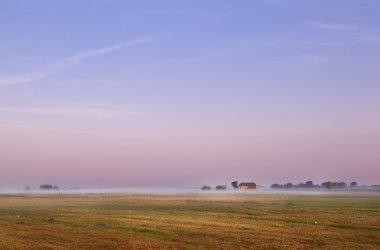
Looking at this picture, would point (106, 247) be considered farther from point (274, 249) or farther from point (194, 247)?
point (274, 249)

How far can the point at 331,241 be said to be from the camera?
1219 inches

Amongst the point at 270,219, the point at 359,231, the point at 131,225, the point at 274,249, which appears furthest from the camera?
the point at 270,219

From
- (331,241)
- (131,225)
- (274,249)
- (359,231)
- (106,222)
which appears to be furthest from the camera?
(106,222)

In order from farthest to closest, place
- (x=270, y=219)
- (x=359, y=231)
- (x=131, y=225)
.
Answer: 1. (x=270, y=219)
2. (x=131, y=225)
3. (x=359, y=231)

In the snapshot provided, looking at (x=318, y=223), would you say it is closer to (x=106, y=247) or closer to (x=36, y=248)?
(x=106, y=247)

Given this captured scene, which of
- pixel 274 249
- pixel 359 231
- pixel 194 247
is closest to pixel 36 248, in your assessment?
pixel 194 247

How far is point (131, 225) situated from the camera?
133ft

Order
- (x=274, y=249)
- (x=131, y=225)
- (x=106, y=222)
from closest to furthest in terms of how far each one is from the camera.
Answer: (x=274, y=249)
(x=131, y=225)
(x=106, y=222)

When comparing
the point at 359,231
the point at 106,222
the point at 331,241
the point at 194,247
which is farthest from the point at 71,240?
the point at 359,231

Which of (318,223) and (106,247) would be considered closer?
(106,247)

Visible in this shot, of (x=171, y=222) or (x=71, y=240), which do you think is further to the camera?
(x=171, y=222)

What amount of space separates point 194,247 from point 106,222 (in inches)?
644

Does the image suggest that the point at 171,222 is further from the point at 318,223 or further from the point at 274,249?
the point at 274,249

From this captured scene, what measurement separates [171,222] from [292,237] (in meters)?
13.1
